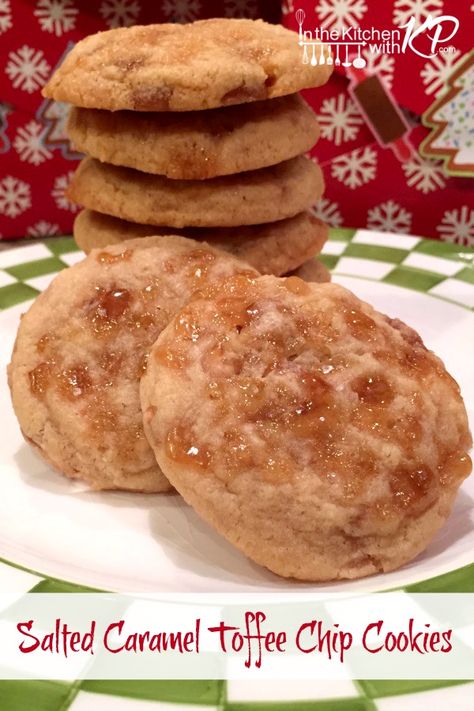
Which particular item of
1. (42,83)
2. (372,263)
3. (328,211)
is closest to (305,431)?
(372,263)

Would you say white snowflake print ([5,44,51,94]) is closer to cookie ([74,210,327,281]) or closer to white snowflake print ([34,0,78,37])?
white snowflake print ([34,0,78,37])

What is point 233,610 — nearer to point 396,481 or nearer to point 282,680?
point 282,680

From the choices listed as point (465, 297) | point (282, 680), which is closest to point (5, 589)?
point (282, 680)

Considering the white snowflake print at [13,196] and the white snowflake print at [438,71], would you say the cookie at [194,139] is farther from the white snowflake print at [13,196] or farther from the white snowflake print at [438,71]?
the white snowflake print at [13,196]

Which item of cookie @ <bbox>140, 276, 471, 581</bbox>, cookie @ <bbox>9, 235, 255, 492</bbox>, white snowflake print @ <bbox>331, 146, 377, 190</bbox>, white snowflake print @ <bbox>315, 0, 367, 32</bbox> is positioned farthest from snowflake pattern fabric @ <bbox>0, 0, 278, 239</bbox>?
cookie @ <bbox>140, 276, 471, 581</bbox>

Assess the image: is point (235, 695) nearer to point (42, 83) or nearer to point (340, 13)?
point (340, 13)
